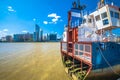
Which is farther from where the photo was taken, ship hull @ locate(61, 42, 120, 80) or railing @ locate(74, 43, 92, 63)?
railing @ locate(74, 43, 92, 63)

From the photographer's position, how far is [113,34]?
15.2 metres

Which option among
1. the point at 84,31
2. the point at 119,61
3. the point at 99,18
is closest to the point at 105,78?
the point at 119,61

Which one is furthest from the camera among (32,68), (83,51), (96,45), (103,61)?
(32,68)

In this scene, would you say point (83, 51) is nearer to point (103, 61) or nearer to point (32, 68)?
point (103, 61)

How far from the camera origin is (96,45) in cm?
1029

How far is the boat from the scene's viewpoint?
10.5 meters

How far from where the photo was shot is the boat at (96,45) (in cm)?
1048

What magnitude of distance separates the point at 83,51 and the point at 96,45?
159 centimetres

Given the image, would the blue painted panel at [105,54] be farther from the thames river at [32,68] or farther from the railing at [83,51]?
the thames river at [32,68]

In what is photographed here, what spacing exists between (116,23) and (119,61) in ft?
16.2

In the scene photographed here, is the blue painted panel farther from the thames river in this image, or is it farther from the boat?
the thames river

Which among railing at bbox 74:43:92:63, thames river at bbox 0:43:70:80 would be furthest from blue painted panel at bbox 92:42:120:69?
thames river at bbox 0:43:70:80

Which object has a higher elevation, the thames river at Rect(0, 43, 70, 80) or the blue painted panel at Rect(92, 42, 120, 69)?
the blue painted panel at Rect(92, 42, 120, 69)

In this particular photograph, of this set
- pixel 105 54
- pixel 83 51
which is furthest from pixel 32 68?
pixel 105 54
